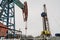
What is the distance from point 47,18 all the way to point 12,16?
1411 centimetres

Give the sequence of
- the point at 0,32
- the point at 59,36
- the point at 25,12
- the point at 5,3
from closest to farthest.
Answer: the point at 0,32 < the point at 25,12 < the point at 5,3 < the point at 59,36

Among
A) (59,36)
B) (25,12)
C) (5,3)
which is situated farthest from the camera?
(59,36)

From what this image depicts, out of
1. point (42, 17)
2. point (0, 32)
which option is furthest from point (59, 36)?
point (0, 32)

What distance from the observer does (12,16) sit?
3797 centimetres

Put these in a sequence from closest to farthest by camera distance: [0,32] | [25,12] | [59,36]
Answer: [0,32] < [25,12] < [59,36]

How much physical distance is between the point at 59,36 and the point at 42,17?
11.2 m

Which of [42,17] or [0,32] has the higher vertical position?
[42,17]

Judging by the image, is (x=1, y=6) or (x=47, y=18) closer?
(x=1, y=6)

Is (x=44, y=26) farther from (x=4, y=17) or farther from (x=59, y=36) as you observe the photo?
(x=4, y=17)

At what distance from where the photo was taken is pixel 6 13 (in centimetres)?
3759

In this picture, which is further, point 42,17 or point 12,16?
point 42,17

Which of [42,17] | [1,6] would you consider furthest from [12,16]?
[42,17]

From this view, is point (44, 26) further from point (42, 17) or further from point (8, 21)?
point (8, 21)

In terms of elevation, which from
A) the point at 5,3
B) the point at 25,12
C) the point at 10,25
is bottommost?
the point at 10,25
